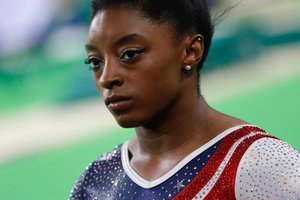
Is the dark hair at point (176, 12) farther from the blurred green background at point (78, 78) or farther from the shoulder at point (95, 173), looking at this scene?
the blurred green background at point (78, 78)

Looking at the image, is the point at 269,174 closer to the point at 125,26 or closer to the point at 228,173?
the point at 228,173

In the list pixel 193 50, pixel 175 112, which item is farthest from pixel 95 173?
pixel 193 50

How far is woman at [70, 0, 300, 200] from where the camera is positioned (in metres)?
1.53

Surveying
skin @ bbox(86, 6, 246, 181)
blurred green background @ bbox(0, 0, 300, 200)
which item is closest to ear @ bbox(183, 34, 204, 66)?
skin @ bbox(86, 6, 246, 181)

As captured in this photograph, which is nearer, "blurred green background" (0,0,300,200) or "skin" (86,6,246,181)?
"skin" (86,6,246,181)

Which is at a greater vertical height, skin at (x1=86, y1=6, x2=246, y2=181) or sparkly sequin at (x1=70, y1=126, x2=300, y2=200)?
skin at (x1=86, y1=6, x2=246, y2=181)

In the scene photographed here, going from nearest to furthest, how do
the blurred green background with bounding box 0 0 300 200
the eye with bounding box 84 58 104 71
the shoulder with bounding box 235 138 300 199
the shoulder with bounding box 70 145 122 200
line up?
the shoulder with bounding box 235 138 300 199
the eye with bounding box 84 58 104 71
the shoulder with bounding box 70 145 122 200
the blurred green background with bounding box 0 0 300 200

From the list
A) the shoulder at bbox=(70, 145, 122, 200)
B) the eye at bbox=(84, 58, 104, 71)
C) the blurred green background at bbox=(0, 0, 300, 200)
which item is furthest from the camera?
the blurred green background at bbox=(0, 0, 300, 200)

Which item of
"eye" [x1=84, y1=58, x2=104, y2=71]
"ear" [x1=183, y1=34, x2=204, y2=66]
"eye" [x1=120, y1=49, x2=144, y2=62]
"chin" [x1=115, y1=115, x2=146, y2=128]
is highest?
→ "eye" [x1=84, y1=58, x2=104, y2=71]

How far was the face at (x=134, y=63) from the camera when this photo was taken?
5.06ft

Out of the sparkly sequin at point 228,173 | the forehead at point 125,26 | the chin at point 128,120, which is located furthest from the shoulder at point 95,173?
the forehead at point 125,26

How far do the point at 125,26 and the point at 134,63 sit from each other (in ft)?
0.23

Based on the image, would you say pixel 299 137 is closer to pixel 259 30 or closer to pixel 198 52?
pixel 259 30

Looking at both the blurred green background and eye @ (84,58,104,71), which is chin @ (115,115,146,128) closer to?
eye @ (84,58,104,71)
